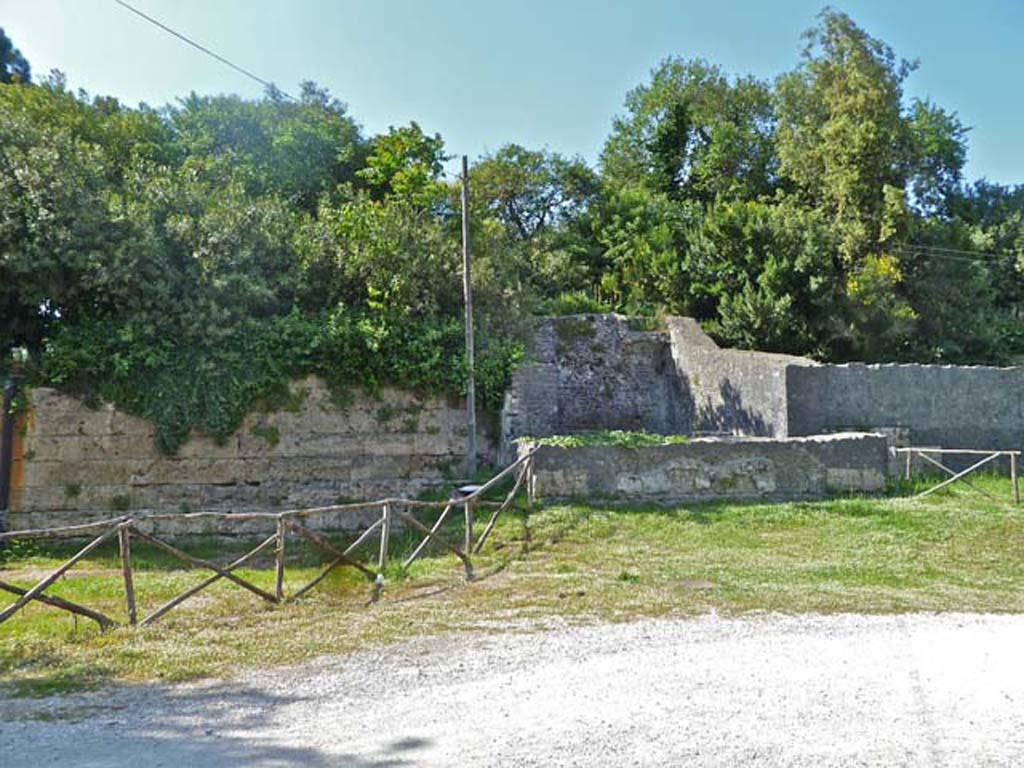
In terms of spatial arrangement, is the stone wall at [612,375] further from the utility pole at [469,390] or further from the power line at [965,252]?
the power line at [965,252]

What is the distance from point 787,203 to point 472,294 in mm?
10647

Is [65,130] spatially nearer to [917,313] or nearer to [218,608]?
[218,608]

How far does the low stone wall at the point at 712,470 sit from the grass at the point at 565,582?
0.41 metres

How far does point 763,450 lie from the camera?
10.9 metres

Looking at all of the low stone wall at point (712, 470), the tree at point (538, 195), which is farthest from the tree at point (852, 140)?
the low stone wall at point (712, 470)

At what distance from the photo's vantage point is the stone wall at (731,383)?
13609mm

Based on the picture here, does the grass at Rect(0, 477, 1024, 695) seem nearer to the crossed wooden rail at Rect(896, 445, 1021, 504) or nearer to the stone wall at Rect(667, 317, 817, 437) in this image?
the crossed wooden rail at Rect(896, 445, 1021, 504)

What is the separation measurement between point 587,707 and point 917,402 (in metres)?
12.0

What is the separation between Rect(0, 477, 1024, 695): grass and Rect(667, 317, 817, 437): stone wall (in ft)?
10.3

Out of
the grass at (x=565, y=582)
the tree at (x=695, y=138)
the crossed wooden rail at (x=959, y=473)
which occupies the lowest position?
the grass at (x=565, y=582)

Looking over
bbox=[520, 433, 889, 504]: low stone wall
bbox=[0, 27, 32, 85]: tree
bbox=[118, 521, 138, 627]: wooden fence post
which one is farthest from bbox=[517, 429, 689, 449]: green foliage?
bbox=[0, 27, 32, 85]: tree

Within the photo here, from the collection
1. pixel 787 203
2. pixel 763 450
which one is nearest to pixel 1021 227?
pixel 787 203

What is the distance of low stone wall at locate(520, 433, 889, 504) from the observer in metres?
10.6

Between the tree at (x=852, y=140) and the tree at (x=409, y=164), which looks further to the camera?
the tree at (x=852, y=140)
